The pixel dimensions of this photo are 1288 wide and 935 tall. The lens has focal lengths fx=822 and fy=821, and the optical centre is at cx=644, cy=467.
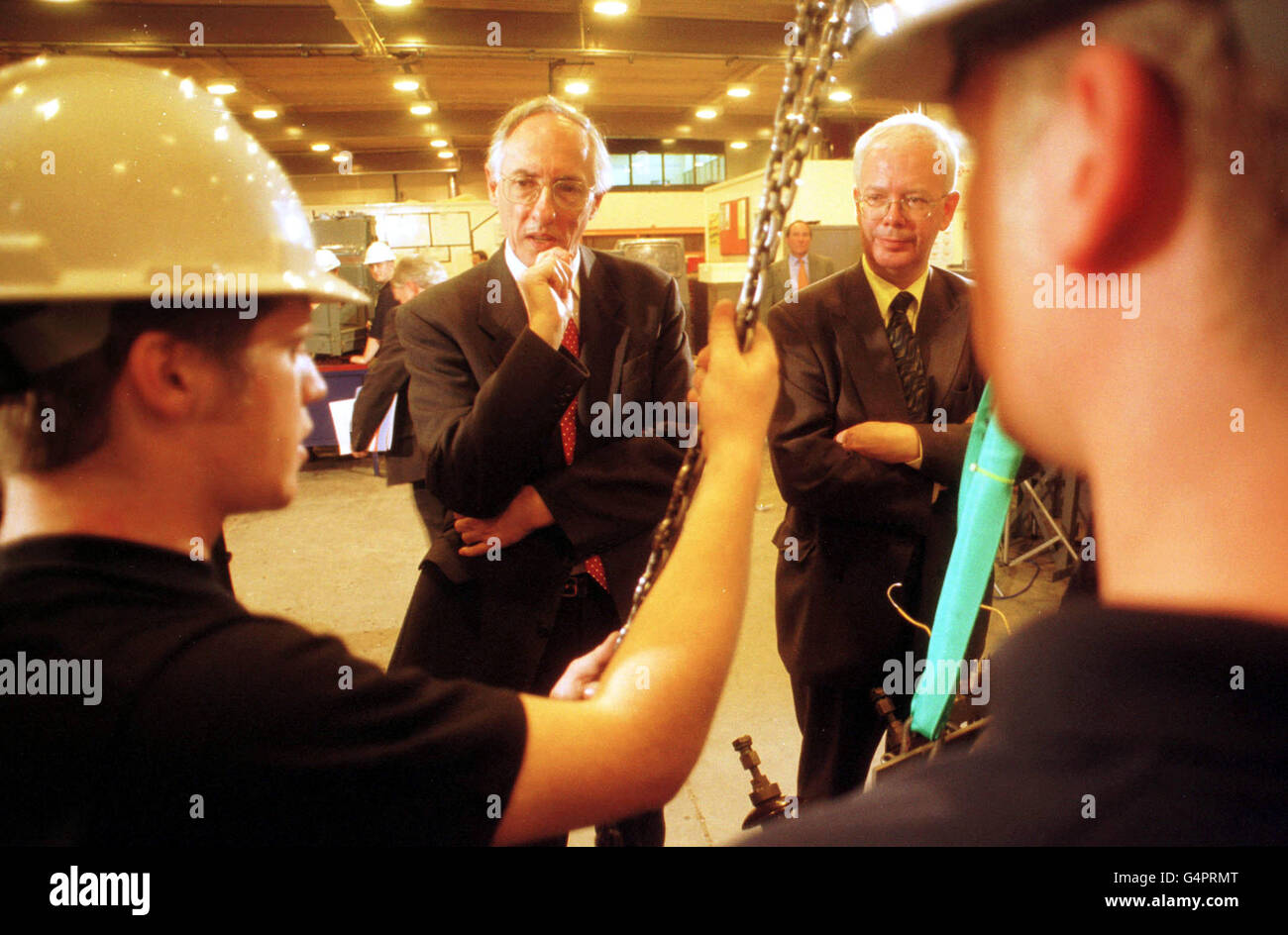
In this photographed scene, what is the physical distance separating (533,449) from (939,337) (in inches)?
37.0

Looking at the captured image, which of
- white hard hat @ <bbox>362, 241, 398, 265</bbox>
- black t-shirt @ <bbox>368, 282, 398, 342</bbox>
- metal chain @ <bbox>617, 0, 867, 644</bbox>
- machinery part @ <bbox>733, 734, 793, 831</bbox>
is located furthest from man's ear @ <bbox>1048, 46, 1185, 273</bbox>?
white hard hat @ <bbox>362, 241, 398, 265</bbox>

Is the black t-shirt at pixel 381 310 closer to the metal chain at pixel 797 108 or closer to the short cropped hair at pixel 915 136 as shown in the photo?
the short cropped hair at pixel 915 136

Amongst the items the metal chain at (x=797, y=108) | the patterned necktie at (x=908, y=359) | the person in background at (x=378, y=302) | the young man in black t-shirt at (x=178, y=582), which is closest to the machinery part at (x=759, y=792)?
the young man in black t-shirt at (x=178, y=582)

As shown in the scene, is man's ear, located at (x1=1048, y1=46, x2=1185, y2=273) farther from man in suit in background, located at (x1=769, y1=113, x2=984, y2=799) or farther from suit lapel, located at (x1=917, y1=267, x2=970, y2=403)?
suit lapel, located at (x1=917, y1=267, x2=970, y2=403)

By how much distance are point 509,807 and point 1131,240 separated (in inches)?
25.0

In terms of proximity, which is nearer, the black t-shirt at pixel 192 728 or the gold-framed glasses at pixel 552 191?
the black t-shirt at pixel 192 728

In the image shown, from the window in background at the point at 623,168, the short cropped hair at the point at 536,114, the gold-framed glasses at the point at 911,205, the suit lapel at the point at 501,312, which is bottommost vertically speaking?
the suit lapel at the point at 501,312

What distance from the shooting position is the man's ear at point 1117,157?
0.42 m

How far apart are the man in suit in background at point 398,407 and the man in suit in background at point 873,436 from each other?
2.68ft

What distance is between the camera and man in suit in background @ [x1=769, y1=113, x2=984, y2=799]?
65.9 inches

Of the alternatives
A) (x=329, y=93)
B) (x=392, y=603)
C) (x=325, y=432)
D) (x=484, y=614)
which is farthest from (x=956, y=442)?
(x=329, y=93)

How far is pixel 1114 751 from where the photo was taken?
0.43m

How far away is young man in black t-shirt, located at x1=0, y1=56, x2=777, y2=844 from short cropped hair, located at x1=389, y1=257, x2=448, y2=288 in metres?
4.35

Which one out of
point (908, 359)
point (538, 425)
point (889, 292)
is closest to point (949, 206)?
point (889, 292)
